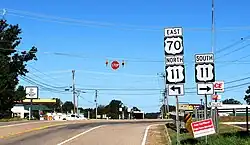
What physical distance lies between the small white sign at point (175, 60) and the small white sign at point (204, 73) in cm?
85

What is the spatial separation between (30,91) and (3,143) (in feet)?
194

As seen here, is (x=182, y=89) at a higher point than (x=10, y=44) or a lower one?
lower

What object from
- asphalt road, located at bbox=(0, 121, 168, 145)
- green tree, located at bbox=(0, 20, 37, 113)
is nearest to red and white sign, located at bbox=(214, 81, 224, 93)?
asphalt road, located at bbox=(0, 121, 168, 145)

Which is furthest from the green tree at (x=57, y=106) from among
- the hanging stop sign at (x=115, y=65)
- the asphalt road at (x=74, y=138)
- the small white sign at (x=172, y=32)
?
the small white sign at (x=172, y=32)

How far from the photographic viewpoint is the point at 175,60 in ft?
52.5

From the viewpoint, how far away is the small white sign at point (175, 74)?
16.1 m

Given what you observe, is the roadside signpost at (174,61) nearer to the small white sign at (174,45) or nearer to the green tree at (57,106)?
the small white sign at (174,45)

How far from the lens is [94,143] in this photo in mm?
23719

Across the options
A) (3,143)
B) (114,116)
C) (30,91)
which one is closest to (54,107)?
(114,116)

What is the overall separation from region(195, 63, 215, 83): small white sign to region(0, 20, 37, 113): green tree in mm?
60001

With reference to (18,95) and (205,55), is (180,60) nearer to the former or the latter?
(205,55)

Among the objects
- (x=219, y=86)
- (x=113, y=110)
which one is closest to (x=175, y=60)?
(x=219, y=86)

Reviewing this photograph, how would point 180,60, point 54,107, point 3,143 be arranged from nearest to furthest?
point 180,60 < point 3,143 < point 54,107

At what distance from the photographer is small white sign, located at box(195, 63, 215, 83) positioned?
54.5 ft
